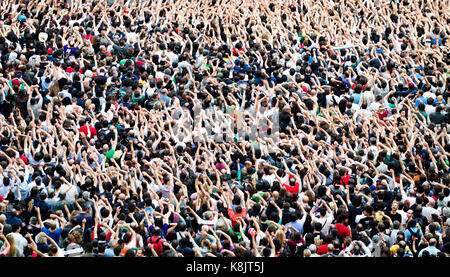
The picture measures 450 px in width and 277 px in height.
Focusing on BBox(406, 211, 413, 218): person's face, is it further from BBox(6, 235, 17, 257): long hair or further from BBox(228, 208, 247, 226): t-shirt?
BBox(6, 235, 17, 257): long hair

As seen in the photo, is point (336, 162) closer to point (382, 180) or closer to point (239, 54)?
point (382, 180)

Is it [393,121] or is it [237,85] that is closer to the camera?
[393,121]

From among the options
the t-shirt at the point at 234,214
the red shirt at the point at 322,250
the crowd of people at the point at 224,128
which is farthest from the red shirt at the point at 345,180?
the red shirt at the point at 322,250

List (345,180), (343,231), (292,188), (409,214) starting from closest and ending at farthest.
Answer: (343,231) → (409,214) → (292,188) → (345,180)

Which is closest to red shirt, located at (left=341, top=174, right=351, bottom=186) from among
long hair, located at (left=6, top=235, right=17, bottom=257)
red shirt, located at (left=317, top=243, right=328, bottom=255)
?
red shirt, located at (left=317, top=243, right=328, bottom=255)

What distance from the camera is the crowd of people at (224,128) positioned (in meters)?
16.3

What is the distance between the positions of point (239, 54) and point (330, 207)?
25.2 feet

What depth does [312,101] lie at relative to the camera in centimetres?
2142

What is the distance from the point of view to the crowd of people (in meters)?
16.3

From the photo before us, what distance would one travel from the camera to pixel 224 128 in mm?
20328

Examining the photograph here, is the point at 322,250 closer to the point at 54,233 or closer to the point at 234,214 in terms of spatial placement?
the point at 234,214

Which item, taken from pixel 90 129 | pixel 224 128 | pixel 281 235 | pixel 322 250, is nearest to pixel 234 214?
pixel 281 235
